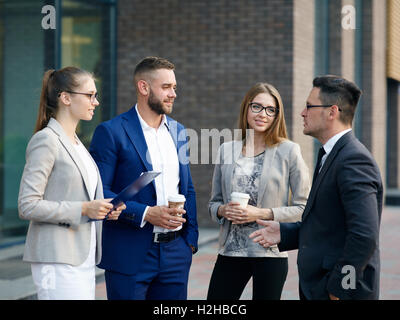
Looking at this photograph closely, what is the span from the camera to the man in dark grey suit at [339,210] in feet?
10.2

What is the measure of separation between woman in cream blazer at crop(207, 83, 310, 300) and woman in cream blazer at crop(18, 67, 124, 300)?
1.03 metres

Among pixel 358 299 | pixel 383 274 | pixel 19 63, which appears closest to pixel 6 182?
pixel 19 63

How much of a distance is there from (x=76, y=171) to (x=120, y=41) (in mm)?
8143

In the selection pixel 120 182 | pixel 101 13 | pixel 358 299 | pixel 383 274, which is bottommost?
pixel 383 274

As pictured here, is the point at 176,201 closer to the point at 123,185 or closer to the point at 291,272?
the point at 123,185

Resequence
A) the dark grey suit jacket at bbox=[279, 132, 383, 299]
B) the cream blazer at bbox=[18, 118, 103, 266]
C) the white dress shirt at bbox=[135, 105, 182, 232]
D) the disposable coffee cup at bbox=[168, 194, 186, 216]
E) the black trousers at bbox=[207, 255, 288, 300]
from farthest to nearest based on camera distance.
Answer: the black trousers at bbox=[207, 255, 288, 300] < the white dress shirt at bbox=[135, 105, 182, 232] < the disposable coffee cup at bbox=[168, 194, 186, 216] < the cream blazer at bbox=[18, 118, 103, 266] < the dark grey suit jacket at bbox=[279, 132, 383, 299]

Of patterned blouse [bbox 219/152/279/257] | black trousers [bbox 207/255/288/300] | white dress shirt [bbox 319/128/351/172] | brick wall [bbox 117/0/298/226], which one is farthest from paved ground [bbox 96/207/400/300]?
white dress shirt [bbox 319/128/351/172]

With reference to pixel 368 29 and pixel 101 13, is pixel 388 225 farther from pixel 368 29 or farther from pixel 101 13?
pixel 101 13

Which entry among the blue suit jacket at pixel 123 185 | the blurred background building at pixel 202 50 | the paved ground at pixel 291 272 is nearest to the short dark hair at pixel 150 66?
the blue suit jacket at pixel 123 185

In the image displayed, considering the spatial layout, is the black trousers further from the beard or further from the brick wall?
the brick wall

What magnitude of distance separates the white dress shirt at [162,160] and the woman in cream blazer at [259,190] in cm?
38

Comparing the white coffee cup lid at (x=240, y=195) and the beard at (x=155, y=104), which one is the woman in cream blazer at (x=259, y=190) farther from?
the beard at (x=155, y=104)

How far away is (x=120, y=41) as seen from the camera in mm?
11242

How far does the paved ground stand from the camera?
7.04 metres
